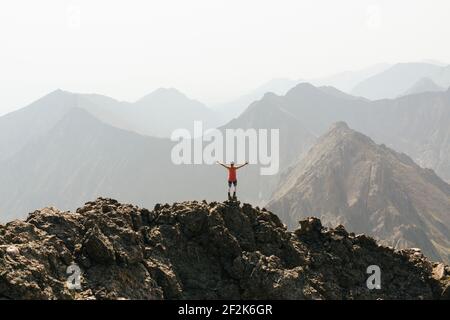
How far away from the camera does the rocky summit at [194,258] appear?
72.8 feet

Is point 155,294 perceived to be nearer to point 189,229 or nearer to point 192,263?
point 192,263

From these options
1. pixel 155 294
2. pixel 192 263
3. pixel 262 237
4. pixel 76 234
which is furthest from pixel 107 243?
pixel 262 237

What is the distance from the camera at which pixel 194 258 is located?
91.4 feet

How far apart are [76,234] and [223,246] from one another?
9.00 m

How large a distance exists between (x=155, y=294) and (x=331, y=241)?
13954 millimetres

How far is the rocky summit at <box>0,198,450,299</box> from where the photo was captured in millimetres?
22188

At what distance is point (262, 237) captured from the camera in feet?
99.0

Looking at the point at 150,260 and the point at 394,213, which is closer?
the point at 150,260

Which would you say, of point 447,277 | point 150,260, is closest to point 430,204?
point 447,277
